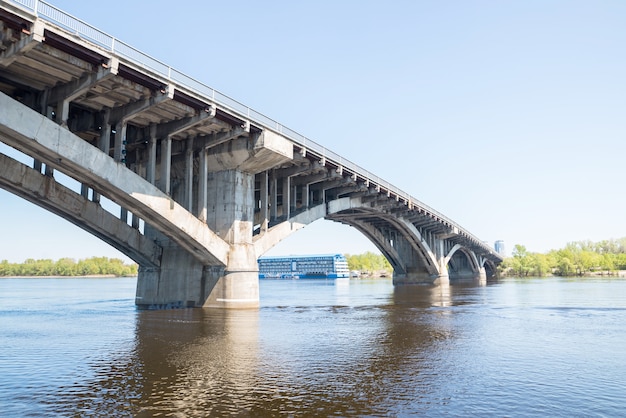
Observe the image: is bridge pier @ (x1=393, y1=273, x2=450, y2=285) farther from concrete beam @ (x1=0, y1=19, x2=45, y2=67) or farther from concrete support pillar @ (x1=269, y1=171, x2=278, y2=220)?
concrete beam @ (x1=0, y1=19, x2=45, y2=67)

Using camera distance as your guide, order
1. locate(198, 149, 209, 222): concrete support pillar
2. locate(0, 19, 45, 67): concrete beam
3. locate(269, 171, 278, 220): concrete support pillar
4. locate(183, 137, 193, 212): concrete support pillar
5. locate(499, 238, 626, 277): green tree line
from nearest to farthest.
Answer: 1. locate(0, 19, 45, 67): concrete beam
2. locate(183, 137, 193, 212): concrete support pillar
3. locate(198, 149, 209, 222): concrete support pillar
4. locate(269, 171, 278, 220): concrete support pillar
5. locate(499, 238, 626, 277): green tree line

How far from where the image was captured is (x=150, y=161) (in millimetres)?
29750

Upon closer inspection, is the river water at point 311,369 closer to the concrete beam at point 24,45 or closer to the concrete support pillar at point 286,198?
the concrete beam at point 24,45

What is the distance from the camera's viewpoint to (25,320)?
29562mm

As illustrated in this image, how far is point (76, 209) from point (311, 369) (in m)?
22.0

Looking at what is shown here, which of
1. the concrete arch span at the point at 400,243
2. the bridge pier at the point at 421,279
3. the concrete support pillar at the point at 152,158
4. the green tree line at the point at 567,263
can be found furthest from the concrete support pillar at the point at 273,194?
the green tree line at the point at 567,263

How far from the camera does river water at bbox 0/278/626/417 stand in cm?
1044

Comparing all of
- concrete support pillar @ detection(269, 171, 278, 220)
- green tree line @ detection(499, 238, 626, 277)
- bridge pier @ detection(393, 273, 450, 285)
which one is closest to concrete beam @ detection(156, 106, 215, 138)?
concrete support pillar @ detection(269, 171, 278, 220)

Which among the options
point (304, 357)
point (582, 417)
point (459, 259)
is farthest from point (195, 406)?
point (459, 259)

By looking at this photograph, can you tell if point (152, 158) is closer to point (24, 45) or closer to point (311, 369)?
point (24, 45)

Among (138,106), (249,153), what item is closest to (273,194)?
(249,153)

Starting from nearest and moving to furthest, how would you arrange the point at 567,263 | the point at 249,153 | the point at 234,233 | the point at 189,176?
1. the point at 189,176
2. the point at 249,153
3. the point at 234,233
4. the point at 567,263

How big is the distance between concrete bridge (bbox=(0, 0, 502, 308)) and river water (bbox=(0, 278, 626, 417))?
24.9 ft

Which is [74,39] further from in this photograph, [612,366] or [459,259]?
[459,259]
